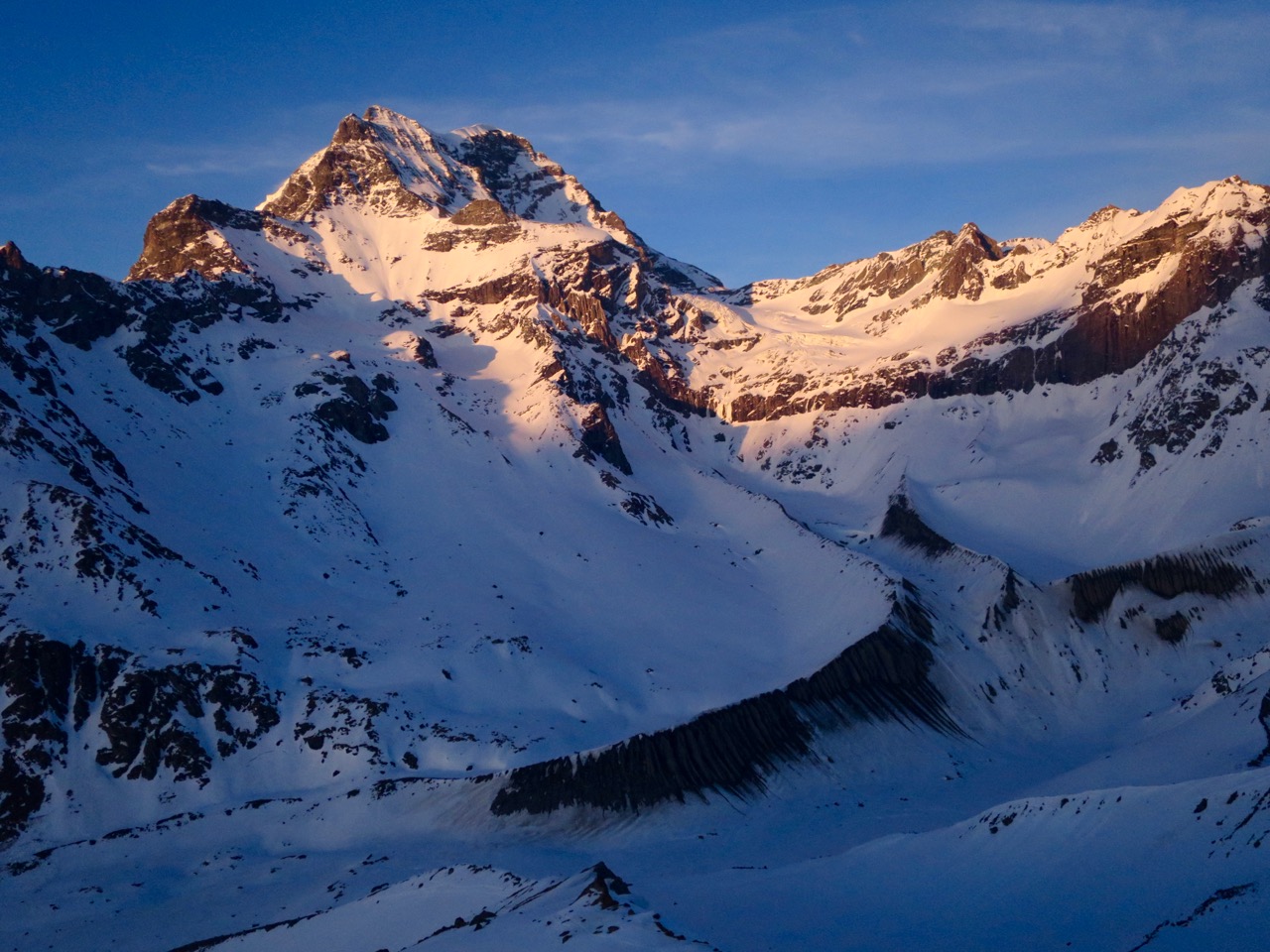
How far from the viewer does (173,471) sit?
92.6 m

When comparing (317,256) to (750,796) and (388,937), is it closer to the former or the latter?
(750,796)

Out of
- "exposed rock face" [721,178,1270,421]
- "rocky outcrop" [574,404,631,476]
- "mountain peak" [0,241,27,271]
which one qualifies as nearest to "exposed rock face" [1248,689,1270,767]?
"rocky outcrop" [574,404,631,476]

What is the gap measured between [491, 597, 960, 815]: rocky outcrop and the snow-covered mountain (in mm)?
260

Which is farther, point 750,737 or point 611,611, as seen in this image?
point 611,611

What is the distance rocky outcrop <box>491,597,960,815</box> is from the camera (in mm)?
58750

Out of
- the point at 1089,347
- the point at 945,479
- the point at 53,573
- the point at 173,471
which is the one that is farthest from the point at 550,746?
the point at 1089,347

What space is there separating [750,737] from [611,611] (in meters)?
27.2

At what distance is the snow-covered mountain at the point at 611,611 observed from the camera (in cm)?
3972

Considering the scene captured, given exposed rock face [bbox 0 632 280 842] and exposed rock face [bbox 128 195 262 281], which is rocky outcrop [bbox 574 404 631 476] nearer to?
exposed rock face [bbox 128 195 262 281]

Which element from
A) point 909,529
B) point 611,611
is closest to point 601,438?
point 909,529

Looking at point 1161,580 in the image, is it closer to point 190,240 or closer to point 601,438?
point 601,438

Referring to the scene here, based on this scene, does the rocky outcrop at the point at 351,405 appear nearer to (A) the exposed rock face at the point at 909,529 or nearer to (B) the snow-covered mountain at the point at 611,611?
(B) the snow-covered mountain at the point at 611,611

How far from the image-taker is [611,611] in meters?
90.9

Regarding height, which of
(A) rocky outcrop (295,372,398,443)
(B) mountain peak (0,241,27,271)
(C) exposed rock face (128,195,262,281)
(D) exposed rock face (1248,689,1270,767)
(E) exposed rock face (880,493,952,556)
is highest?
(C) exposed rock face (128,195,262,281)
